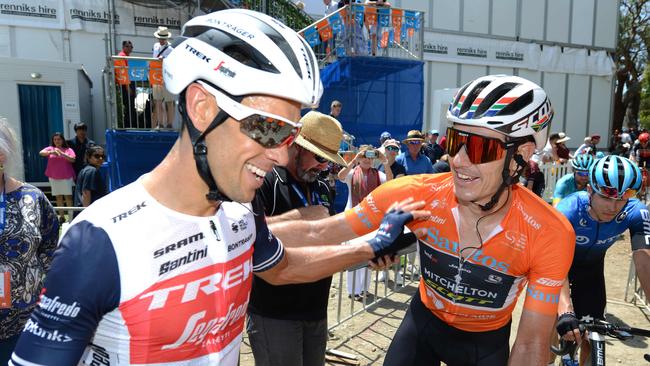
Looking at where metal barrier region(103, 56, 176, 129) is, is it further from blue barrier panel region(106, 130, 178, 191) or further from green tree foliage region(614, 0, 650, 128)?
green tree foliage region(614, 0, 650, 128)

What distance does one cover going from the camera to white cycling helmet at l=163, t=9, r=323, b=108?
61.0 inches

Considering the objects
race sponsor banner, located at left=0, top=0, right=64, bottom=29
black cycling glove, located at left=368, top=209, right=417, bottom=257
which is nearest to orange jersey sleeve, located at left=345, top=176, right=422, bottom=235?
black cycling glove, located at left=368, top=209, right=417, bottom=257

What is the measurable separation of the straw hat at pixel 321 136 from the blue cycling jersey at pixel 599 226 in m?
2.52

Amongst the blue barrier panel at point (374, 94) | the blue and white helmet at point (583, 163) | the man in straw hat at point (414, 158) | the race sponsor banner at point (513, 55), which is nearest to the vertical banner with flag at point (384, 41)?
the blue barrier panel at point (374, 94)

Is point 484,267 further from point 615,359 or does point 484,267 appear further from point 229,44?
point 615,359

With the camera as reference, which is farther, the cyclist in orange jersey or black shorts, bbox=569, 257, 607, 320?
black shorts, bbox=569, 257, 607, 320

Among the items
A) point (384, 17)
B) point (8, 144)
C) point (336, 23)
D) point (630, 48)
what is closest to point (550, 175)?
point (384, 17)

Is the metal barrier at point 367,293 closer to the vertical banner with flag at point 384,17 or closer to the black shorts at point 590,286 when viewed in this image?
the black shorts at point 590,286

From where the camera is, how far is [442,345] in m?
3.05

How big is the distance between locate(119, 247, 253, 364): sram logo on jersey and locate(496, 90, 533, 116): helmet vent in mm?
1798

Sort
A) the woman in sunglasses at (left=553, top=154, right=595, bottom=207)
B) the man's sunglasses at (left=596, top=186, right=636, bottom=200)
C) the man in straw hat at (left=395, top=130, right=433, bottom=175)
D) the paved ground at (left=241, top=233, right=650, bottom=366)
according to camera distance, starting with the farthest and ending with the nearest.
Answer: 1. the man in straw hat at (left=395, top=130, right=433, bottom=175)
2. the woman in sunglasses at (left=553, top=154, right=595, bottom=207)
3. the paved ground at (left=241, top=233, right=650, bottom=366)
4. the man's sunglasses at (left=596, top=186, right=636, bottom=200)

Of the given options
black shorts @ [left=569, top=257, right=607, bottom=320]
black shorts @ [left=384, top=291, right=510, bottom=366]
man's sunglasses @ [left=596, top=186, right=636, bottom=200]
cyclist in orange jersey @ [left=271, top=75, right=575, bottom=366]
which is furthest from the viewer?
black shorts @ [left=569, top=257, right=607, bottom=320]

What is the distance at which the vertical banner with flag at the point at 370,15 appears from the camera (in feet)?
41.4

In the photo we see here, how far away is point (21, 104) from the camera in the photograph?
13656mm
